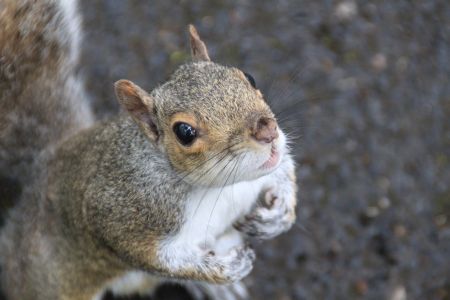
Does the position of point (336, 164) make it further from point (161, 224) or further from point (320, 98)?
point (161, 224)

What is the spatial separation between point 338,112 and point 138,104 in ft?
4.15

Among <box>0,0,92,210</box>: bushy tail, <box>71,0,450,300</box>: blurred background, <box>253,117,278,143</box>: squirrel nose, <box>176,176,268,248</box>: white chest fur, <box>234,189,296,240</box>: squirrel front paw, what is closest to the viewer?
<box>253,117,278,143</box>: squirrel nose

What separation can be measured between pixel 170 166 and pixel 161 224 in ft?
0.59

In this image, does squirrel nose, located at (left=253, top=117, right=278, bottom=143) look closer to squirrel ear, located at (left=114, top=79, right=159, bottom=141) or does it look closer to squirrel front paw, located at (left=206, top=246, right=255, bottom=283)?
squirrel ear, located at (left=114, top=79, right=159, bottom=141)

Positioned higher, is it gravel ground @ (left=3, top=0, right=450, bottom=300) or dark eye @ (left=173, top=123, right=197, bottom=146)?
dark eye @ (left=173, top=123, right=197, bottom=146)

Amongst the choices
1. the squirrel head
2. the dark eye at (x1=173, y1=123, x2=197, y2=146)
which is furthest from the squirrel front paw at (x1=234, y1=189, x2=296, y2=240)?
the dark eye at (x1=173, y1=123, x2=197, y2=146)

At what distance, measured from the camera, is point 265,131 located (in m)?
1.52

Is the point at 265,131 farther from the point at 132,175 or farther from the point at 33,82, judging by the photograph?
the point at 33,82

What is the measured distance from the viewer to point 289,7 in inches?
111

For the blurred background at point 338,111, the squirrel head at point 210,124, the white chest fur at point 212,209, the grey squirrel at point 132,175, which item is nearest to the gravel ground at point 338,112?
the blurred background at point 338,111

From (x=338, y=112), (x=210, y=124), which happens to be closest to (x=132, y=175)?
(x=210, y=124)

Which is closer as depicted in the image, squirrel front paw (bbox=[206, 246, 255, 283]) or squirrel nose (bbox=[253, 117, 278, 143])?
squirrel nose (bbox=[253, 117, 278, 143])

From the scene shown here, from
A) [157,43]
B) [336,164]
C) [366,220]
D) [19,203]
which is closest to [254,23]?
[157,43]

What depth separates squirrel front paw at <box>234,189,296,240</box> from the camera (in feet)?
6.59
